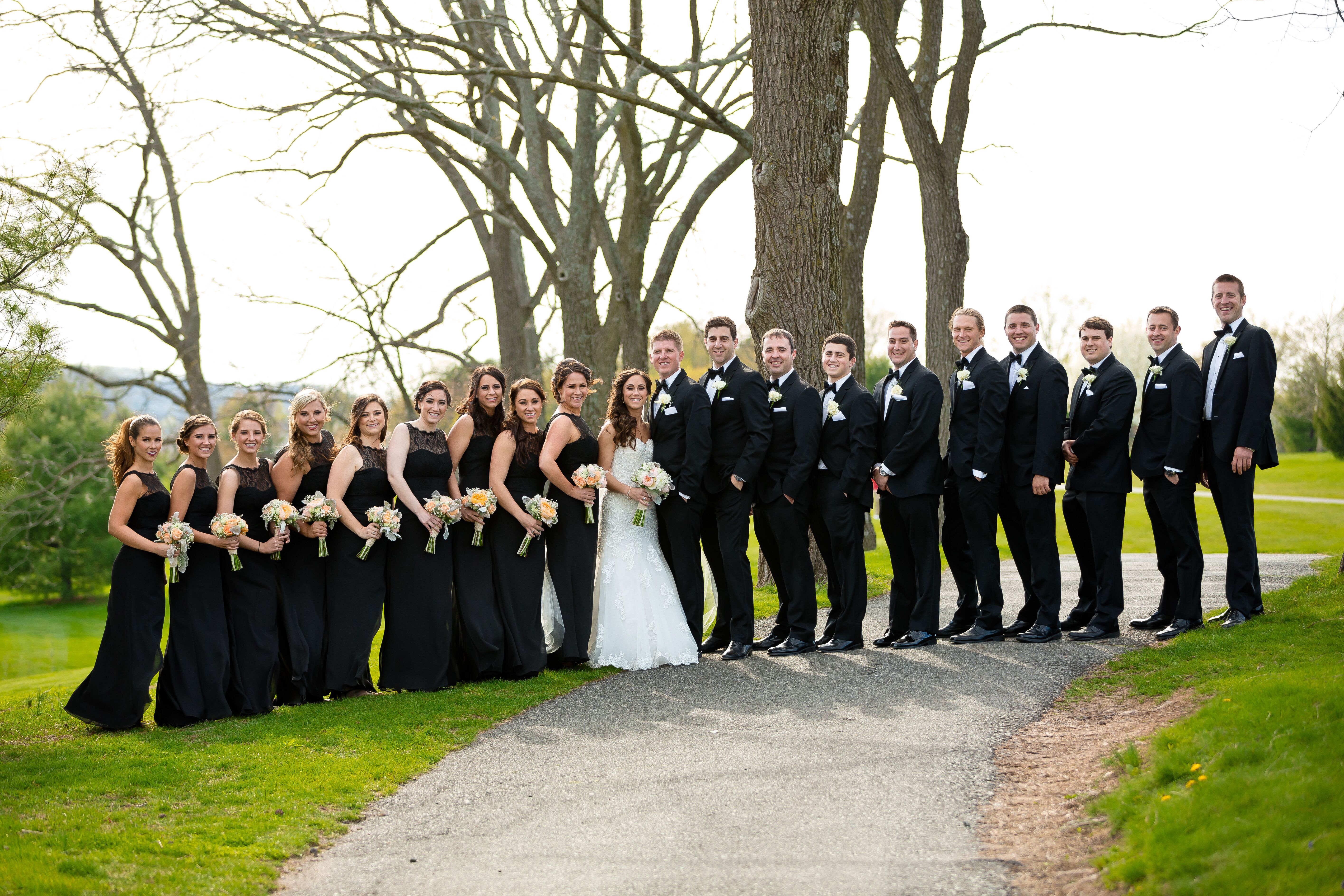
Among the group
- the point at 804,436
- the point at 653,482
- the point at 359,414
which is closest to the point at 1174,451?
the point at 804,436

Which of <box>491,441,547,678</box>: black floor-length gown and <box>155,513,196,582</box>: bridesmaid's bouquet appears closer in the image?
<box>155,513,196,582</box>: bridesmaid's bouquet

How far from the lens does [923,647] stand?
8.70m

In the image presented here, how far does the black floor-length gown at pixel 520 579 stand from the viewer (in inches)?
340

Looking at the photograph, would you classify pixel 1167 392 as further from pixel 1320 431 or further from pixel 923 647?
pixel 1320 431

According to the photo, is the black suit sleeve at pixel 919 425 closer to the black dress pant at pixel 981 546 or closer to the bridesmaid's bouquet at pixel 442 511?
the black dress pant at pixel 981 546

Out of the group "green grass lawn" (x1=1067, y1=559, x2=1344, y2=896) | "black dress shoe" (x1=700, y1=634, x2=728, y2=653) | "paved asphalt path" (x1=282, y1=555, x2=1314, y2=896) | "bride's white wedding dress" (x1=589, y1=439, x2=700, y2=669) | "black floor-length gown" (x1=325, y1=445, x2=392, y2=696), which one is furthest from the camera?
"black dress shoe" (x1=700, y1=634, x2=728, y2=653)

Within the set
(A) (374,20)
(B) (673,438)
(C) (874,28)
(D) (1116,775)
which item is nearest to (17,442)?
(A) (374,20)

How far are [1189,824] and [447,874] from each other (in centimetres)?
299

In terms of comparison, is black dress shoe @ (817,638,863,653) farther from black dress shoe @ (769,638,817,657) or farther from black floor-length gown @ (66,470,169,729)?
black floor-length gown @ (66,470,169,729)

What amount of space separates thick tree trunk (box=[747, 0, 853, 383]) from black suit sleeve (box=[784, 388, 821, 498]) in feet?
9.41

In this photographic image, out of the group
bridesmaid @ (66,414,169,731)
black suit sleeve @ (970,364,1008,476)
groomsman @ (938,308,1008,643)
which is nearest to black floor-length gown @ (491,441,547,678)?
bridesmaid @ (66,414,169,731)

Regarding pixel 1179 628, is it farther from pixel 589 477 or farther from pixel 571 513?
pixel 571 513

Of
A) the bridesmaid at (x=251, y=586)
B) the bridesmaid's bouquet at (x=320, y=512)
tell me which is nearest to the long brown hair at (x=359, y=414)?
the bridesmaid's bouquet at (x=320, y=512)

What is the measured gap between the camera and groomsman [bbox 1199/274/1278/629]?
8305 millimetres
